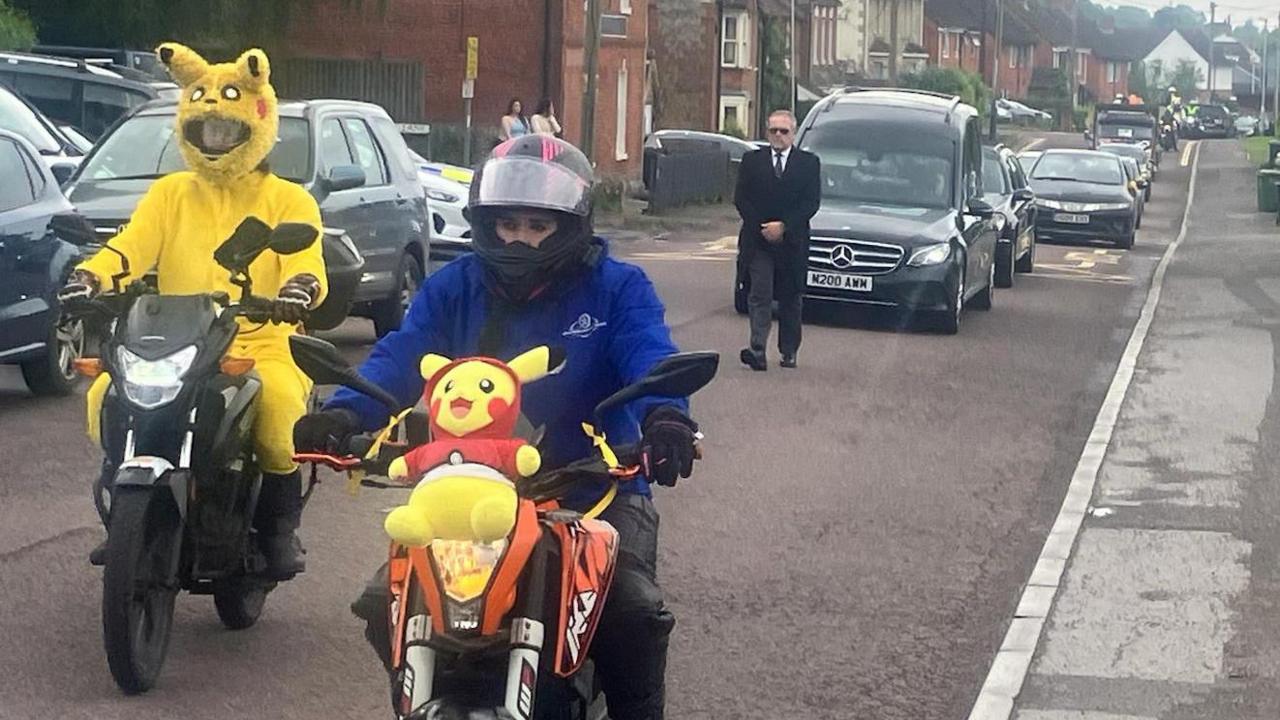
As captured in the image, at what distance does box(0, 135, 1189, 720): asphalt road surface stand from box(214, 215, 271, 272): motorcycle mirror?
1340mm

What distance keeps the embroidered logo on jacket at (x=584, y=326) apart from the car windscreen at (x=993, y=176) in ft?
71.5

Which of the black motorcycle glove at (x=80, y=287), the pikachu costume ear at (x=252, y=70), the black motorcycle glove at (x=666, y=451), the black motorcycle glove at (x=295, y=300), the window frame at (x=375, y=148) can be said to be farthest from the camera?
the window frame at (x=375, y=148)

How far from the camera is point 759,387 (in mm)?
15117

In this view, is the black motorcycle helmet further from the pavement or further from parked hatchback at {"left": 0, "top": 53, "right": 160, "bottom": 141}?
parked hatchback at {"left": 0, "top": 53, "right": 160, "bottom": 141}

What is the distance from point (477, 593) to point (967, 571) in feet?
17.0

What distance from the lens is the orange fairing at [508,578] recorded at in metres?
4.31

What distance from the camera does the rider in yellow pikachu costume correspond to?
716 cm

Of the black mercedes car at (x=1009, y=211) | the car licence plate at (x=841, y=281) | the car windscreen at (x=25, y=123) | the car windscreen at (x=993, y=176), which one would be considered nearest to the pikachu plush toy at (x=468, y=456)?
the car windscreen at (x=25, y=123)

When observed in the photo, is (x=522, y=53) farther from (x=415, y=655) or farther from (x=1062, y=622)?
(x=415, y=655)

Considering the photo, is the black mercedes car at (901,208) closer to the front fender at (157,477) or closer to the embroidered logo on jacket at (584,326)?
the front fender at (157,477)

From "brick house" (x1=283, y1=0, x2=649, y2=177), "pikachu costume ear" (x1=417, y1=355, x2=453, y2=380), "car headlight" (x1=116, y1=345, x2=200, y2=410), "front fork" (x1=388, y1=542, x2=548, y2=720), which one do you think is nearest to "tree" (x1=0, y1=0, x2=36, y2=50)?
"brick house" (x1=283, y1=0, x2=649, y2=177)

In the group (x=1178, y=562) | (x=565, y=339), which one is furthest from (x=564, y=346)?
(x=1178, y=562)

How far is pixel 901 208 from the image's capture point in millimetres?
20812

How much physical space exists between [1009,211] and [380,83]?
2084cm
